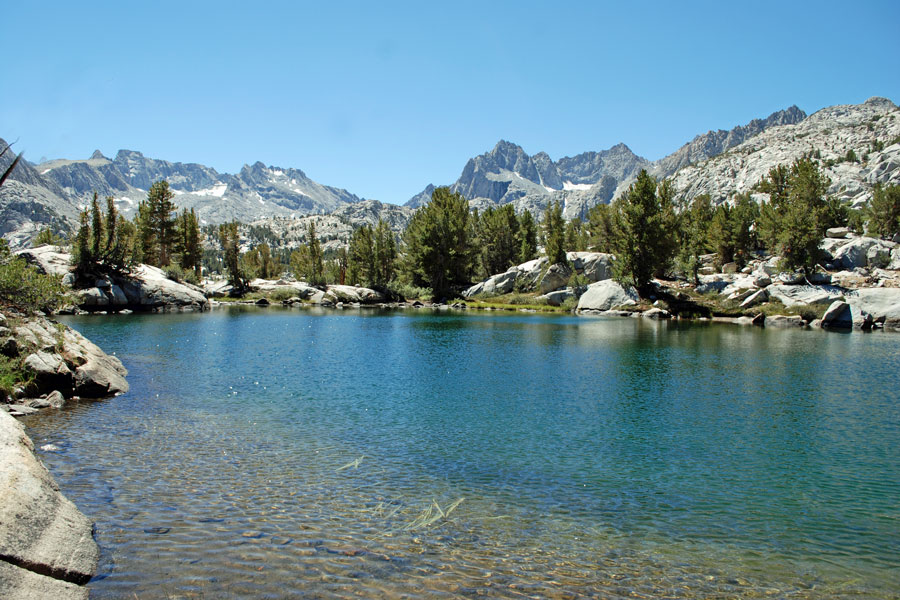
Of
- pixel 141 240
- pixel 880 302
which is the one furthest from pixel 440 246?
pixel 880 302

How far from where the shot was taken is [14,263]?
86.9 feet

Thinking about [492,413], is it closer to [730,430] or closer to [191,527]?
[730,430]

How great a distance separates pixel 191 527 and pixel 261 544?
2.00 meters

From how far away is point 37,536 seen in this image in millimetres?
9344

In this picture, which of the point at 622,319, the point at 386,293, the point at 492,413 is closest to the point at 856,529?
the point at 492,413

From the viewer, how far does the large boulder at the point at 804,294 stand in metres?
73.4

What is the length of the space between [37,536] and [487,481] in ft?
36.0

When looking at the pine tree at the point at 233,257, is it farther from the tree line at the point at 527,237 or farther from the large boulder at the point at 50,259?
the large boulder at the point at 50,259

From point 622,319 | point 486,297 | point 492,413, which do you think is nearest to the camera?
point 492,413

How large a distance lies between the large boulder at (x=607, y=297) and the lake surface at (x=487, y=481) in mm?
56343

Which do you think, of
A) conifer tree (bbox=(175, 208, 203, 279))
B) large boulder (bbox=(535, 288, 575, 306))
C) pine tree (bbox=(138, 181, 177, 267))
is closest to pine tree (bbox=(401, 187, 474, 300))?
large boulder (bbox=(535, 288, 575, 306))

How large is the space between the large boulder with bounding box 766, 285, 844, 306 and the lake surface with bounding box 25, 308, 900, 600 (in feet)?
148

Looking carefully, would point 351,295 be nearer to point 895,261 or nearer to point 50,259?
point 50,259

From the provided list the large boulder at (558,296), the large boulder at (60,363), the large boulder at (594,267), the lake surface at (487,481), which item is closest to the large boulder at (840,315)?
the lake surface at (487,481)
